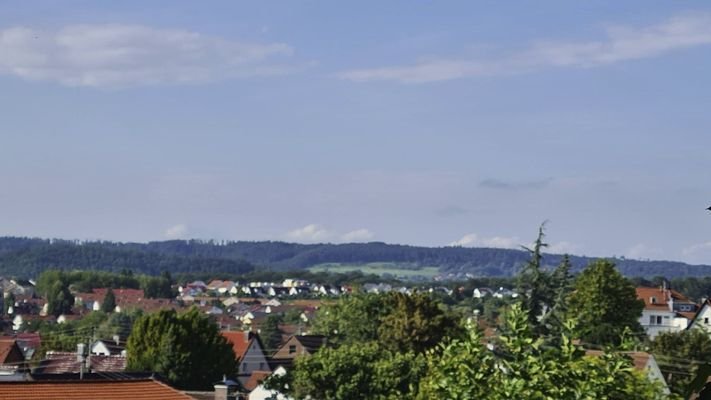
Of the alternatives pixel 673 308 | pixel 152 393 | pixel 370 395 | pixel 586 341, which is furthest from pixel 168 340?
pixel 673 308

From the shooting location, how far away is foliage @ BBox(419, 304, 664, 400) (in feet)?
79.4

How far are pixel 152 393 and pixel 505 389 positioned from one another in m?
7.57

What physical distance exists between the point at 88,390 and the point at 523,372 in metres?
8.48

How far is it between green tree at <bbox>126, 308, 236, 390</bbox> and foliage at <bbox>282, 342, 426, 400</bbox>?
921 inches

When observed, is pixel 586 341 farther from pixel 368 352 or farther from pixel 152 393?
pixel 152 393

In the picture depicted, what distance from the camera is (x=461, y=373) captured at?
25.2 meters

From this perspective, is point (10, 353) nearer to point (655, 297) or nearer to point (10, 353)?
point (10, 353)

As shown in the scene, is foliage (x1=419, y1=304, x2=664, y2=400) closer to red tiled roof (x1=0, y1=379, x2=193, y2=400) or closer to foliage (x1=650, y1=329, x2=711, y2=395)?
red tiled roof (x1=0, y1=379, x2=193, y2=400)

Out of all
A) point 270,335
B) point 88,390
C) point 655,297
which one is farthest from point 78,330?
point 88,390

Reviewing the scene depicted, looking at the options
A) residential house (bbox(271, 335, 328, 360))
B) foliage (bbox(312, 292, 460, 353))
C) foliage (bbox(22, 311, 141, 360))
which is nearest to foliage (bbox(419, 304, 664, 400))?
foliage (bbox(312, 292, 460, 353))

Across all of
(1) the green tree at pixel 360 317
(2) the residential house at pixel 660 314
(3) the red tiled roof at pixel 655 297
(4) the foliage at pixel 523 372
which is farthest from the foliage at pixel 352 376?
(3) the red tiled roof at pixel 655 297

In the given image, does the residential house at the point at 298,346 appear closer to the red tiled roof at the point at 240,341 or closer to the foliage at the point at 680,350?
the red tiled roof at the point at 240,341

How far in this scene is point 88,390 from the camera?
2688cm

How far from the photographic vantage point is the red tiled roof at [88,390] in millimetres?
26109
